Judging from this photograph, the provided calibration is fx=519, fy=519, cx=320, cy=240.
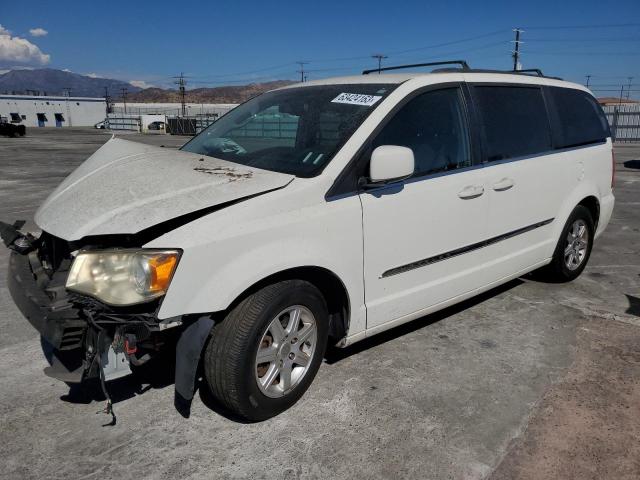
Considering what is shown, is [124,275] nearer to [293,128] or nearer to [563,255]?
[293,128]

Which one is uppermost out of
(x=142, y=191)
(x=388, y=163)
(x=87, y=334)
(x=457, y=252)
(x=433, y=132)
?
(x=433, y=132)

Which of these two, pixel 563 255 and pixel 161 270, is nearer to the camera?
pixel 161 270

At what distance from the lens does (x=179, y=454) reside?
2.46 m

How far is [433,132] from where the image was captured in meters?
3.32

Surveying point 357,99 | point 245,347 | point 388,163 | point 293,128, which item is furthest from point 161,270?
point 357,99

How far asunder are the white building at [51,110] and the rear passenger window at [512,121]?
267 feet

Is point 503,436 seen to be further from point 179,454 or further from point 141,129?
point 141,129

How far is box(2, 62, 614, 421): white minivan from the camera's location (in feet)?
7.68

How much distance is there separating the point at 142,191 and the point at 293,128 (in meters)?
1.10

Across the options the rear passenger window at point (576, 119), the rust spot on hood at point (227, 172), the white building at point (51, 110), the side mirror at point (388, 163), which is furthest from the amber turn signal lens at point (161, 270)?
the white building at point (51, 110)

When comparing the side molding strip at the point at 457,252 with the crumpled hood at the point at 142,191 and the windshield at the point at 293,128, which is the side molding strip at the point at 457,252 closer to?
the windshield at the point at 293,128

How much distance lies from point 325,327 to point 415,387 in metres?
0.68

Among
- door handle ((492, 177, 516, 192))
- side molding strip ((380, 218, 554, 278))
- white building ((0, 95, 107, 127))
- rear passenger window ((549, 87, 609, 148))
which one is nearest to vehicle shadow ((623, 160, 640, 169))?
rear passenger window ((549, 87, 609, 148))

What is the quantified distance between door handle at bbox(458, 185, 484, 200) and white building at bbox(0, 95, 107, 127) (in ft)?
269
